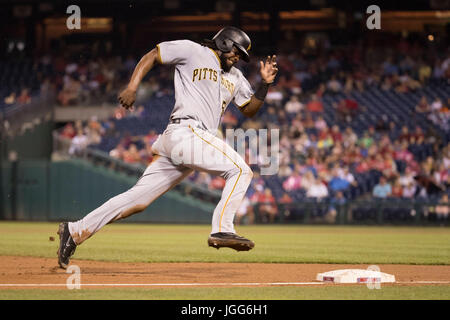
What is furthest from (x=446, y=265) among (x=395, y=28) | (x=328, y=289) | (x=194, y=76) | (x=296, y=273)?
(x=395, y=28)

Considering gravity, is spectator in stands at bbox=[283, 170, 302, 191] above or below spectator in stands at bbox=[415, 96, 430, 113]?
below

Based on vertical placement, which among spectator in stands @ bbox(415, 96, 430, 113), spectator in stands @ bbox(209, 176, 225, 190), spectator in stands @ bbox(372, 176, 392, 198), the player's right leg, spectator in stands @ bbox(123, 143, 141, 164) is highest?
spectator in stands @ bbox(415, 96, 430, 113)

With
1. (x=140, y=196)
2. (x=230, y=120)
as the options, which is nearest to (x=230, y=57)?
(x=140, y=196)

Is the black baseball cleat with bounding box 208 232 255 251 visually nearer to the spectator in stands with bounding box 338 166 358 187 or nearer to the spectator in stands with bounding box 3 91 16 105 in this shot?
the spectator in stands with bounding box 338 166 358 187

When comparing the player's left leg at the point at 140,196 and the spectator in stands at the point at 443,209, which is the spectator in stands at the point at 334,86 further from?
the player's left leg at the point at 140,196

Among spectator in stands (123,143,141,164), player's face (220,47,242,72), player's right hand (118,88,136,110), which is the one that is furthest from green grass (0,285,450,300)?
spectator in stands (123,143,141,164)

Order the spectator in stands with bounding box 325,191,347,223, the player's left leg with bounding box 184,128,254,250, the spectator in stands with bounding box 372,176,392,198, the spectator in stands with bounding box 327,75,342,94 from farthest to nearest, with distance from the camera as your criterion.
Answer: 1. the spectator in stands with bounding box 327,75,342,94
2. the spectator in stands with bounding box 325,191,347,223
3. the spectator in stands with bounding box 372,176,392,198
4. the player's left leg with bounding box 184,128,254,250
